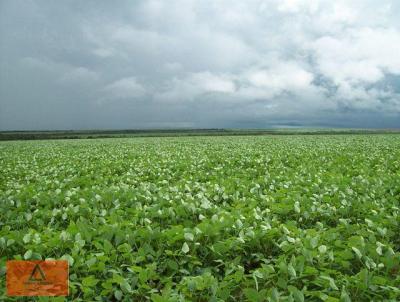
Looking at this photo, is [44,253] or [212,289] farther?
[44,253]

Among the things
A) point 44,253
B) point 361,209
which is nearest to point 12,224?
point 44,253

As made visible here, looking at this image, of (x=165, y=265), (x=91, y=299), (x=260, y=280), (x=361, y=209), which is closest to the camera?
(x=91, y=299)

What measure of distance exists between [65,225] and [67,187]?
15.2ft

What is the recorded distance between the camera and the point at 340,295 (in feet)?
10.6

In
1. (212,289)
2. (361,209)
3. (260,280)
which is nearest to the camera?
(212,289)

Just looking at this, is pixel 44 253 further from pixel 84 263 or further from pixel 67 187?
pixel 67 187

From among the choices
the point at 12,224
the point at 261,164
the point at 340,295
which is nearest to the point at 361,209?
the point at 340,295

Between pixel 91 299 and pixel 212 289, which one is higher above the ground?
pixel 212 289

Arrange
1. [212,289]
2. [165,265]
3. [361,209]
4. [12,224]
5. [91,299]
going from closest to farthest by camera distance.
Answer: [212,289] < [91,299] < [165,265] < [12,224] < [361,209]

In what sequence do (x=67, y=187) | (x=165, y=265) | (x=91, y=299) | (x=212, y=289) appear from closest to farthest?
(x=212, y=289) → (x=91, y=299) → (x=165, y=265) → (x=67, y=187)

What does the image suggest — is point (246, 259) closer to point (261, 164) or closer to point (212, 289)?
point (212, 289)

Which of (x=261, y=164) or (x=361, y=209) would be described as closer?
(x=361, y=209)

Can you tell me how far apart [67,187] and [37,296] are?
742 cm

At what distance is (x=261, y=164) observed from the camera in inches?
577
